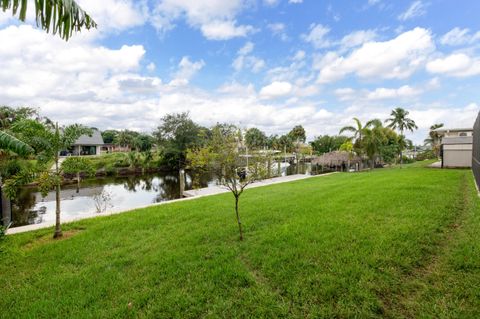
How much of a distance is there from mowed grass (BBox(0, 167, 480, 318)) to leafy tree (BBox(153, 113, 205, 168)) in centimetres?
3084

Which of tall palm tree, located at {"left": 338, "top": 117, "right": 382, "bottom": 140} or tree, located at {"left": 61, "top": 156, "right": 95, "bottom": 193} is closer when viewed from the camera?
tree, located at {"left": 61, "top": 156, "right": 95, "bottom": 193}

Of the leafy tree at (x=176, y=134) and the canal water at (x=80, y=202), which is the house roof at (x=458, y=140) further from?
the leafy tree at (x=176, y=134)

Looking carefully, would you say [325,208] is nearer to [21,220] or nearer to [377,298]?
[377,298]

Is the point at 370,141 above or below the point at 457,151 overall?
above

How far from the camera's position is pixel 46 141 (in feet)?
20.3

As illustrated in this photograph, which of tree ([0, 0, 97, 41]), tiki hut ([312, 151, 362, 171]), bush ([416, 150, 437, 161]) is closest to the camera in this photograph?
tree ([0, 0, 97, 41])

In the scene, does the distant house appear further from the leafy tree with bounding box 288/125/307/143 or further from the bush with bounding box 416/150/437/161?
the bush with bounding box 416/150/437/161

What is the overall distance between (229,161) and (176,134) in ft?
113

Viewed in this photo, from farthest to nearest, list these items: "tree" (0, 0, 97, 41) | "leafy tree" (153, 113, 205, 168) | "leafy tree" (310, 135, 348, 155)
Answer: "leafy tree" (310, 135, 348, 155), "leafy tree" (153, 113, 205, 168), "tree" (0, 0, 97, 41)

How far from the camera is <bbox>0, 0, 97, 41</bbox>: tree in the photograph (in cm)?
236

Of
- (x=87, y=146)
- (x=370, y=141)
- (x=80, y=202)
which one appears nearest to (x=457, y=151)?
(x=370, y=141)

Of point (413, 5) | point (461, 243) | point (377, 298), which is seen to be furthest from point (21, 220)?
point (413, 5)

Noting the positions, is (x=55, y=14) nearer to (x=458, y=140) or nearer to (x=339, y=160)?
(x=458, y=140)

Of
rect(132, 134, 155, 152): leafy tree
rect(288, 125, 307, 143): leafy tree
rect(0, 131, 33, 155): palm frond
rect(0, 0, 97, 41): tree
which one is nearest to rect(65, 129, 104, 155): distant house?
rect(132, 134, 155, 152): leafy tree
